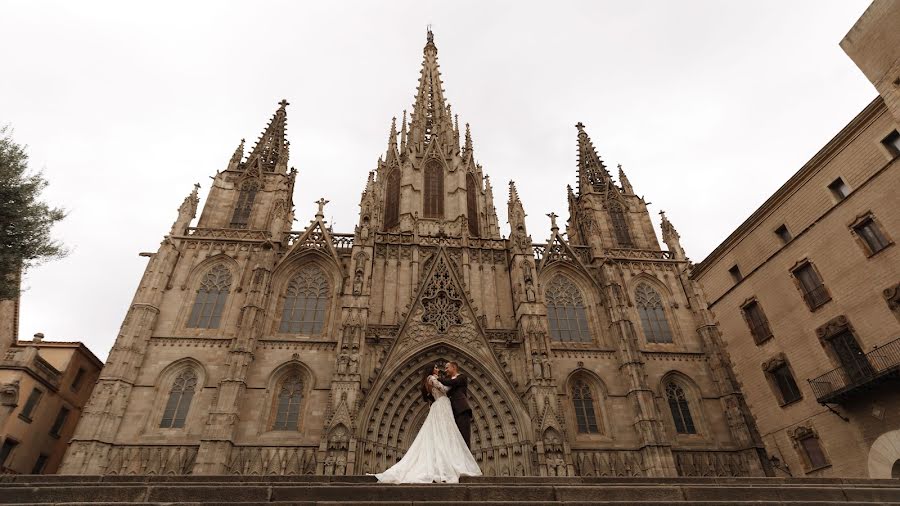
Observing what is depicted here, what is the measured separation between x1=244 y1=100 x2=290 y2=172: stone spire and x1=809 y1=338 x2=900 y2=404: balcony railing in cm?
2873

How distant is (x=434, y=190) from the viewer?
1128 inches

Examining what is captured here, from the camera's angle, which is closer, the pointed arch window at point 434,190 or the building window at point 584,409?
the building window at point 584,409

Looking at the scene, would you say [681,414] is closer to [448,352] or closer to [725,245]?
[725,245]

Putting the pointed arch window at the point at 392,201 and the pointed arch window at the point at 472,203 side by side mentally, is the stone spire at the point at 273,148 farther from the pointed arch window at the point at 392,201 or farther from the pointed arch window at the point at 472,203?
the pointed arch window at the point at 472,203

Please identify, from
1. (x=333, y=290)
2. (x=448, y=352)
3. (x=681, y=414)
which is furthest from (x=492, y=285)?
(x=681, y=414)

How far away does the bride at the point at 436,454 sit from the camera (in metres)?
6.98

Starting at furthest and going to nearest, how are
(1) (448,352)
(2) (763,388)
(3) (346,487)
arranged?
(1) (448,352) → (2) (763,388) → (3) (346,487)

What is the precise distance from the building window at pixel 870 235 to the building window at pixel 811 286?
71.8 inches

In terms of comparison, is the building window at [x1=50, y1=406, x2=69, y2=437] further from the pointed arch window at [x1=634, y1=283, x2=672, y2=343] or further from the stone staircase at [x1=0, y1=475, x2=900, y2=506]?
the pointed arch window at [x1=634, y1=283, x2=672, y2=343]

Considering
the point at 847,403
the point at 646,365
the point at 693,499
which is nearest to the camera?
the point at 693,499

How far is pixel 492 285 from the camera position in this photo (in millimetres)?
23250

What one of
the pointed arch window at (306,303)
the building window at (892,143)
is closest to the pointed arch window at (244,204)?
the pointed arch window at (306,303)

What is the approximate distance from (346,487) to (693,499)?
5.34 m

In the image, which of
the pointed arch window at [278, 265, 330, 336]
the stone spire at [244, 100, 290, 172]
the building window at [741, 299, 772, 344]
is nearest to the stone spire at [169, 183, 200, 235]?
the stone spire at [244, 100, 290, 172]
